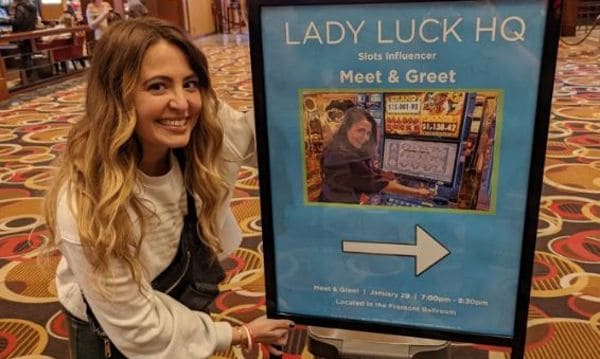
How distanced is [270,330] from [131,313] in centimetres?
27

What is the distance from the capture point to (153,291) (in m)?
1.13

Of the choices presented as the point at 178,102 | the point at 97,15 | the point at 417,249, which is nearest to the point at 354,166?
the point at 417,249

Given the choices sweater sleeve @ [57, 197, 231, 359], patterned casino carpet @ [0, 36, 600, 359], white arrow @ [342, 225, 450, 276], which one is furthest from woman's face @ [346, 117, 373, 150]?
patterned casino carpet @ [0, 36, 600, 359]

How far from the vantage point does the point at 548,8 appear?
804 mm

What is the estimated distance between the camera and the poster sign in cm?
86

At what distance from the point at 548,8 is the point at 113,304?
2.86 feet

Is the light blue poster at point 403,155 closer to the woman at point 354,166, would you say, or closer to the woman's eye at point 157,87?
the woman at point 354,166

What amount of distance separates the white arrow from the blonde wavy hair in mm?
412

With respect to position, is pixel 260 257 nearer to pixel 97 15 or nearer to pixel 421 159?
pixel 421 159

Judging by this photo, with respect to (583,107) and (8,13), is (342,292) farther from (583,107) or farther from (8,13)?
(8,13)

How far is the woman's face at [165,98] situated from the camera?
3.50 ft

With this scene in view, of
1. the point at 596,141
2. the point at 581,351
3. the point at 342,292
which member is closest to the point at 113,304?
the point at 342,292

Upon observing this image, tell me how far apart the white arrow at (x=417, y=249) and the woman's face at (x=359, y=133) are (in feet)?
0.56

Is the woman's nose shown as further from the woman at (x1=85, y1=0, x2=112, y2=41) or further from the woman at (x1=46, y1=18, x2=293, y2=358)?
the woman at (x1=85, y1=0, x2=112, y2=41)
